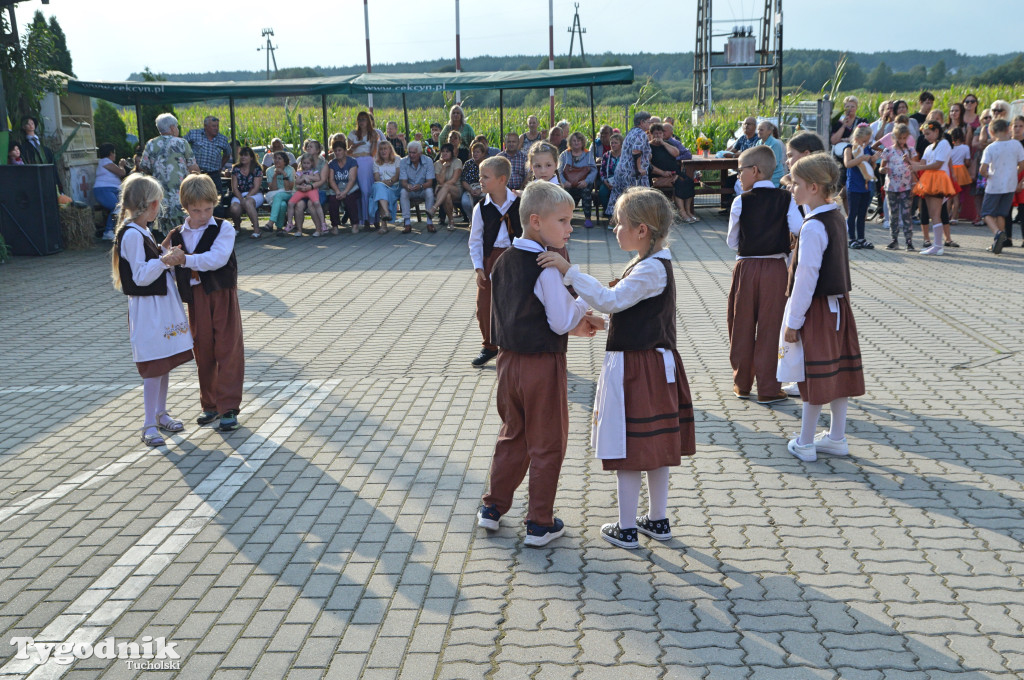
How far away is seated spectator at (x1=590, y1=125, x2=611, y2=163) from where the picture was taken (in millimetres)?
16844

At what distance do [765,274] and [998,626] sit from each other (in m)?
3.44

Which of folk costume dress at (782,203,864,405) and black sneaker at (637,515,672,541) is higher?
folk costume dress at (782,203,864,405)

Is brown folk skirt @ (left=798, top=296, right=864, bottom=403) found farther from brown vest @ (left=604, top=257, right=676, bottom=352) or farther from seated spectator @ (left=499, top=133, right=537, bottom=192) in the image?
seated spectator @ (left=499, top=133, right=537, bottom=192)

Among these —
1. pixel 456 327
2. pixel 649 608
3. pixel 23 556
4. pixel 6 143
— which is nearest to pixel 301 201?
pixel 6 143

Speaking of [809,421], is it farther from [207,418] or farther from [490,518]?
[207,418]

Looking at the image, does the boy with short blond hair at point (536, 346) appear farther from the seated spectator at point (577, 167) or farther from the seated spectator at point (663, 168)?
Answer: the seated spectator at point (663, 168)

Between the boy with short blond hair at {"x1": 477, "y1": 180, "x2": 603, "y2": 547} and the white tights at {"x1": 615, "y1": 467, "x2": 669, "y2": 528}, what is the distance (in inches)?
12.4

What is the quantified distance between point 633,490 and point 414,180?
13.6m

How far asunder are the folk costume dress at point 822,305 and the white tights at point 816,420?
8 centimetres

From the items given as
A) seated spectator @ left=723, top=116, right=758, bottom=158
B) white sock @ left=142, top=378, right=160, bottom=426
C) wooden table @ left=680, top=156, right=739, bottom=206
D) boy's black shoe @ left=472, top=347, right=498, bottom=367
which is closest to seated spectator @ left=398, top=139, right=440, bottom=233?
wooden table @ left=680, top=156, right=739, bottom=206

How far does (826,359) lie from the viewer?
17.9 ft

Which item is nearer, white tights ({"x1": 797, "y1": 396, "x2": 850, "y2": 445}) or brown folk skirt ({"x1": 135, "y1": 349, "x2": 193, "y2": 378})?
white tights ({"x1": 797, "y1": 396, "x2": 850, "y2": 445})

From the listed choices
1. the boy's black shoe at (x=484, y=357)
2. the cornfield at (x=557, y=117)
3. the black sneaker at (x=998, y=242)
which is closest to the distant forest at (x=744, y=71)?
the cornfield at (x=557, y=117)

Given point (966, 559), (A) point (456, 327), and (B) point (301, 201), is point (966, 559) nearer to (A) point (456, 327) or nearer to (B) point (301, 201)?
(A) point (456, 327)
